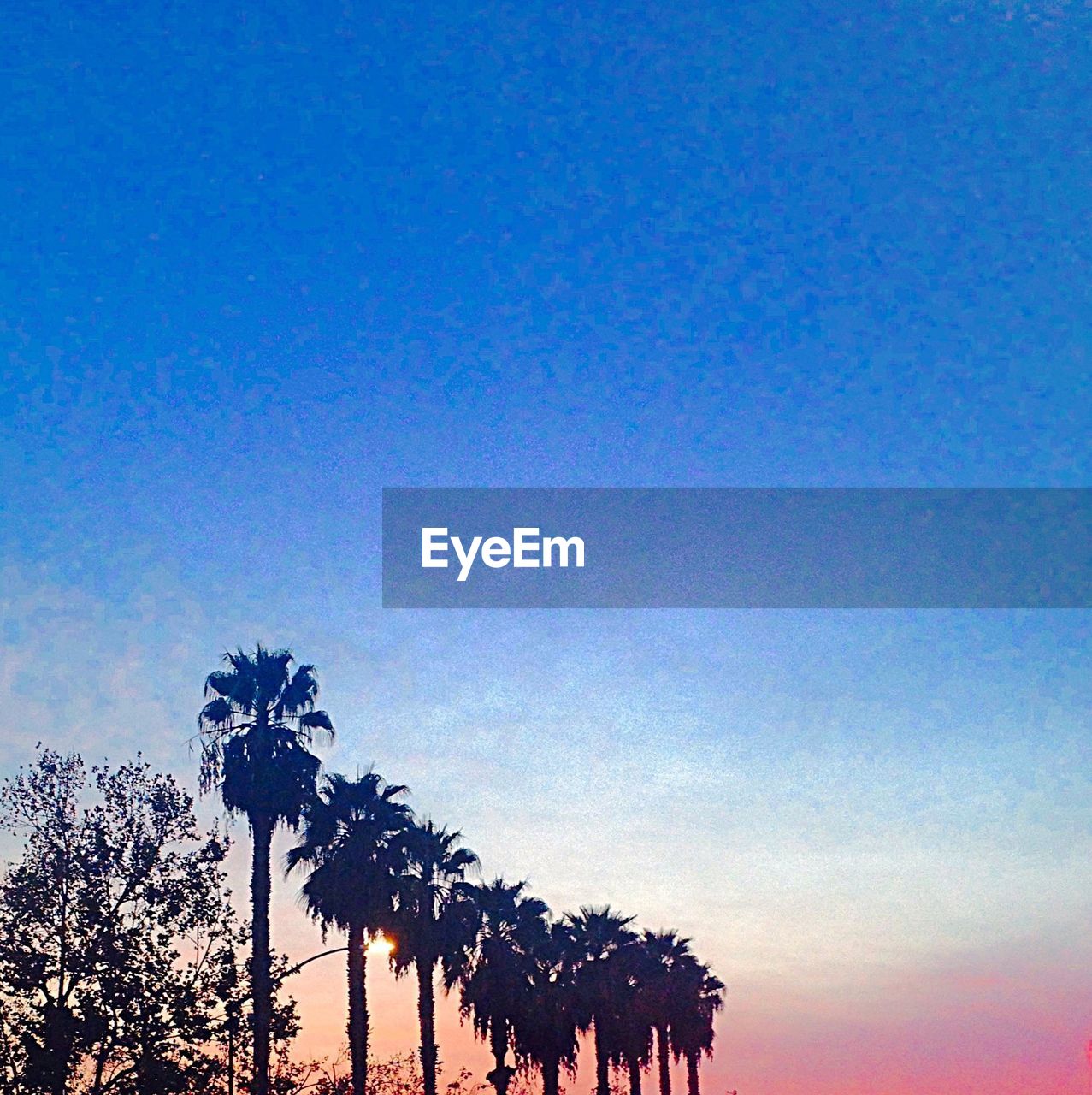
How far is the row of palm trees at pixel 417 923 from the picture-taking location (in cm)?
4494

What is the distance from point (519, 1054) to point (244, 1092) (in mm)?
18614

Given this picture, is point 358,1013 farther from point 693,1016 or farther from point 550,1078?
point 693,1016

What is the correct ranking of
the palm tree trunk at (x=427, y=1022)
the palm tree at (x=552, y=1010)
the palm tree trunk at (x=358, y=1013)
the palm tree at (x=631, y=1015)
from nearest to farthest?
the palm tree trunk at (x=358, y=1013), the palm tree trunk at (x=427, y=1022), the palm tree at (x=552, y=1010), the palm tree at (x=631, y=1015)

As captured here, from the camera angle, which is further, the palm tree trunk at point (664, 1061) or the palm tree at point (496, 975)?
the palm tree trunk at point (664, 1061)

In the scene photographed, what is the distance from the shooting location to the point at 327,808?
49.1 meters

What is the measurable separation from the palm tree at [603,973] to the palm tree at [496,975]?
22.5 ft

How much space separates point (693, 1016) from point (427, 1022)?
33676 millimetres

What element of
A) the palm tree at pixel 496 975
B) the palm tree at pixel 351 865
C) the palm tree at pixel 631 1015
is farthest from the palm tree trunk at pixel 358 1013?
the palm tree at pixel 631 1015

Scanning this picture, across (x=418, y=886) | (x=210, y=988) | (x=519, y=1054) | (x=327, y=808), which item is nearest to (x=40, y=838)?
(x=210, y=988)

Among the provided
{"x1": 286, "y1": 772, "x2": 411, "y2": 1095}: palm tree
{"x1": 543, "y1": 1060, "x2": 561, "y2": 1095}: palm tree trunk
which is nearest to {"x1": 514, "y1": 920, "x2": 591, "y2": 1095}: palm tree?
{"x1": 543, "y1": 1060, "x2": 561, "y2": 1095}: palm tree trunk

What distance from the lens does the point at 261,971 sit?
4250 cm

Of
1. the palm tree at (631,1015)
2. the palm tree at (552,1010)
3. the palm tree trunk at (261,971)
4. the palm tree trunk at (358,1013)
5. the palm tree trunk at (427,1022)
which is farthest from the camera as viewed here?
the palm tree at (631,1015)

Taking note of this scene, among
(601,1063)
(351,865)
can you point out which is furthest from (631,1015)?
(351,865)

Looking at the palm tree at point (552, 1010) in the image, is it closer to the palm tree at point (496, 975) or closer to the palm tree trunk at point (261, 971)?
the palm tree at point (496, 975)
